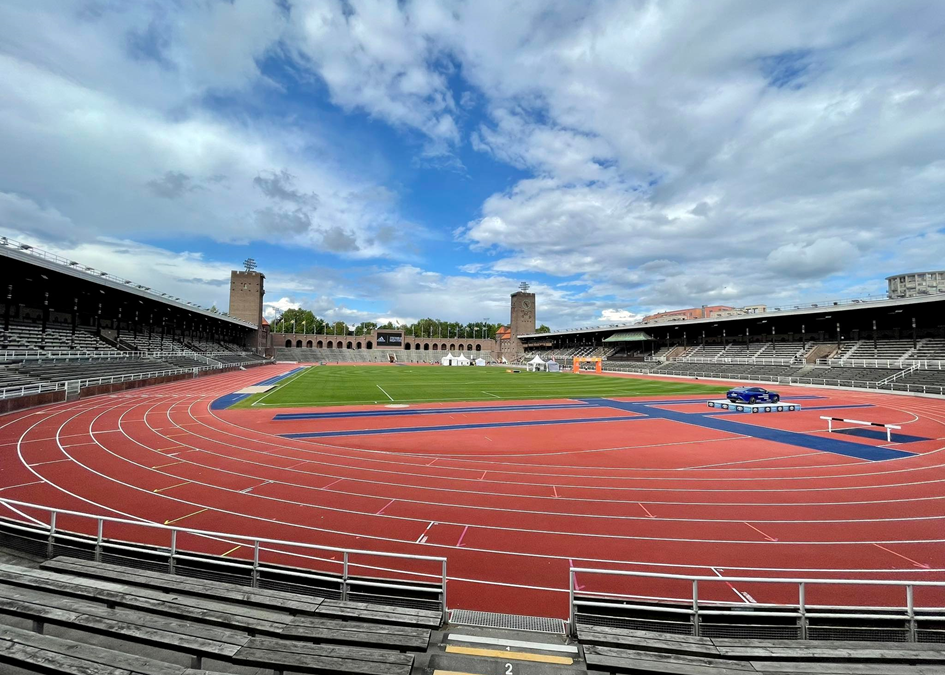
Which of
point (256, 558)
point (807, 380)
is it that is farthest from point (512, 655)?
point (807, 380)

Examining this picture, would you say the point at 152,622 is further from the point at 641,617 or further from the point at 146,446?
the point at 146,446

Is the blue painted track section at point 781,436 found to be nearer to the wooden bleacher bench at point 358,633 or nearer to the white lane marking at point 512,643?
the white lane marking at point 512,643

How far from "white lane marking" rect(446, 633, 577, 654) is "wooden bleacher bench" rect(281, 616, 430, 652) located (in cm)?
37

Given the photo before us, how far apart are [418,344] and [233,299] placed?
2067 inches

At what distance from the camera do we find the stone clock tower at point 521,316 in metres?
125

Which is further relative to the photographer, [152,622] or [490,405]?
[490,405]

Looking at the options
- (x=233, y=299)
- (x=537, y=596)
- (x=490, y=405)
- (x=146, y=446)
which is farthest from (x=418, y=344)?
(x=537, y=596)

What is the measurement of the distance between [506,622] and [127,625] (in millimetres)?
3979

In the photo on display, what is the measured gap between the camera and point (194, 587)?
204 inches

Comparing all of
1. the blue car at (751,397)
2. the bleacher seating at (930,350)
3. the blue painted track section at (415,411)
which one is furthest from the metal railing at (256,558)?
the bleacher seating at (930,350)

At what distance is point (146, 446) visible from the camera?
15945 mm

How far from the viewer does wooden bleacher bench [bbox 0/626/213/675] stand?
3.46 meters

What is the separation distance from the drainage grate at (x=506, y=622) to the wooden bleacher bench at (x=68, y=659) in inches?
106

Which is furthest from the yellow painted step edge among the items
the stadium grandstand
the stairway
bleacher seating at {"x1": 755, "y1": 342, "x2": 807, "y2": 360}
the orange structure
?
the orange structure
